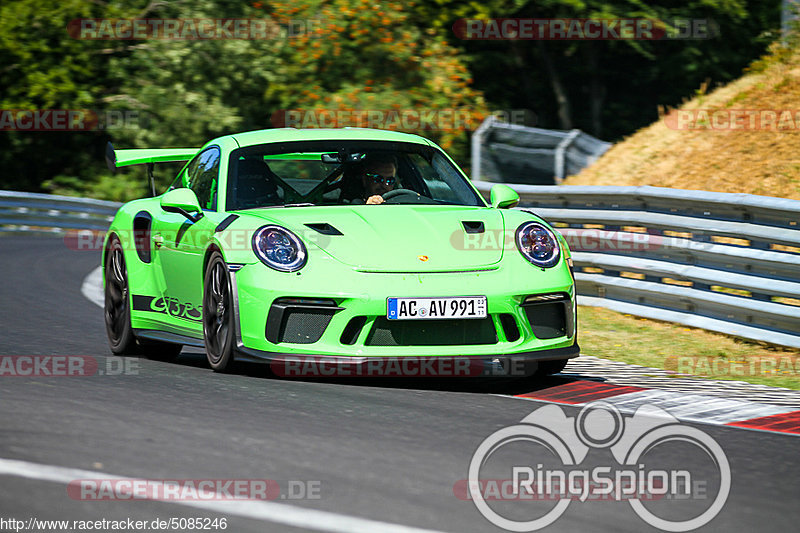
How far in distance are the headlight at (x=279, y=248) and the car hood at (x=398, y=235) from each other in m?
0.07

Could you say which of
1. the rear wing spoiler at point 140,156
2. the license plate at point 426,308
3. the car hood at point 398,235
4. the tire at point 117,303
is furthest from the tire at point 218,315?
the rear wing spoiler at point 140,156

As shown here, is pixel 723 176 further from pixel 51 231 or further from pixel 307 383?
pixel 51 231

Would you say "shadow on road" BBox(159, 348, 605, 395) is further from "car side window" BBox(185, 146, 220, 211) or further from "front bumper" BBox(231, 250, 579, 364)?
"car side window" BBox(185, 146, 220, 211)

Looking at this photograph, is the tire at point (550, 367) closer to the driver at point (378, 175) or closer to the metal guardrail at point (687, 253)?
the driver at point (378, 175)

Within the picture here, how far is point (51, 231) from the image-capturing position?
23.7 m

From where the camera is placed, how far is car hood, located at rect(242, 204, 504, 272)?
21.7 feet

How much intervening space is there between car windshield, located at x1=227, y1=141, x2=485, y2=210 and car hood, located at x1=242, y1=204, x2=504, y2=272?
0.39 metres

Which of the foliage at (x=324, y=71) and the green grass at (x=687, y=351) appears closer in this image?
the green grass at (x=687, y=351)

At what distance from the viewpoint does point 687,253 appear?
9.73 m

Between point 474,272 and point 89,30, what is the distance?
2327 cm

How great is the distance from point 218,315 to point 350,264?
2.94 ft

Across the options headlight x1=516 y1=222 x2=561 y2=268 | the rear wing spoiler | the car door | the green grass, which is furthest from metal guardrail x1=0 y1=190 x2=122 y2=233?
headlight x1=516 y1=222 x2=561 y2=268

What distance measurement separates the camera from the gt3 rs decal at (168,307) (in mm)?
7445

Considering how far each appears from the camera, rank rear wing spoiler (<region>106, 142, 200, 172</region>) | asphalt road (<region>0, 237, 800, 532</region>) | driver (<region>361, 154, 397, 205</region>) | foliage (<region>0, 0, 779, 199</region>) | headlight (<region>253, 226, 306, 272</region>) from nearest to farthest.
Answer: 1. asphalt road (<region>0, 237, 800, 532</region>)
2. headlight (<region>253, 226, 306, 272</region>)
3. driver (<region>361, 154, 397, 205</region>)
4. rear wing spoiler (<region>106, 142, 200, 172</region>)
5. foliage (<region>0, 0, 779, 199</region>)
